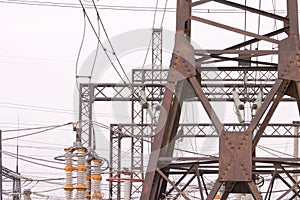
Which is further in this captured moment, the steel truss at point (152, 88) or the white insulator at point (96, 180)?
the steel truss at point (152, 88)

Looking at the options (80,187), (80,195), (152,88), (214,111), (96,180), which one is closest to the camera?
(214,111)

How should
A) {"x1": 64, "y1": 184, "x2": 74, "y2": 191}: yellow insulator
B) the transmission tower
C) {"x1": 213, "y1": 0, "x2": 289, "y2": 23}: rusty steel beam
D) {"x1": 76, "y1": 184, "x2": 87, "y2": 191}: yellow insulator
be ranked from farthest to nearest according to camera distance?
1. {"x1": 64, "y1": 184, "x2": 74, "y2": 191}: yellow insulator
2. {"x1": 76, "y1": 184, "x2": 87, "y2": 191}: yellow insulator
3. {"x1": 213, "y1": 0, "x2": 289, "y2": 23}: rusty steel beam
4. the transmission tower

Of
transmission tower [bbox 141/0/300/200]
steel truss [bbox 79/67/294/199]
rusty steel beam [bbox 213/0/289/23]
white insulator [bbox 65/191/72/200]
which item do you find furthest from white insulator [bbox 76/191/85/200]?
steel truss [bbox 79/67/294/199]

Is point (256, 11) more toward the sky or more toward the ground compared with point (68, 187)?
more toward the sky

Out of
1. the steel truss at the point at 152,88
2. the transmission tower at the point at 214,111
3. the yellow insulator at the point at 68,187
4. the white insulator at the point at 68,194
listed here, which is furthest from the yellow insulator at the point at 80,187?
the steel truss at the point at 152,88

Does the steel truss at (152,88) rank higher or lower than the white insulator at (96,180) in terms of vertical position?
higher

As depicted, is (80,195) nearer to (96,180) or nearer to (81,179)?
(81,179)

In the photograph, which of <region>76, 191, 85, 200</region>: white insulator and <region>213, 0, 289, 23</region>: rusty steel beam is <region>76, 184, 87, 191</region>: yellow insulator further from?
<region>213, 0, 289, 23</region>: rusty steel beam

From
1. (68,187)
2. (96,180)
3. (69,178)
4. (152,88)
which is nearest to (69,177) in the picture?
(69,178)

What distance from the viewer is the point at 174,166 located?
1170 centimetres

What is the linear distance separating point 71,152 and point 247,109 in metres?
16.2

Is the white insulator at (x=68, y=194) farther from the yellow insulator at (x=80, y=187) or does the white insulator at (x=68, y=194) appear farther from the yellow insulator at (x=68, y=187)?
the yellow insulator at (x=80, y=187)

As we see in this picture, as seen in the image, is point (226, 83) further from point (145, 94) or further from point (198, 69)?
point (198, 69)

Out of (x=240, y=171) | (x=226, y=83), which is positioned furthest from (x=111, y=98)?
(x=240, y=171)
